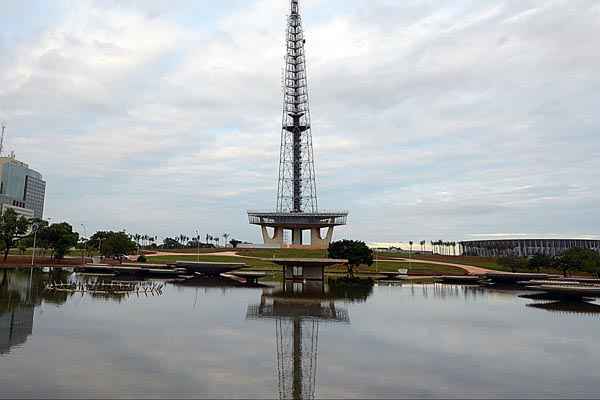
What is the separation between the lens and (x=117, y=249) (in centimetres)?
7650

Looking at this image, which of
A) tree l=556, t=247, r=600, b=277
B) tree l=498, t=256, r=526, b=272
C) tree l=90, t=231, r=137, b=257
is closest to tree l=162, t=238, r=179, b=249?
tree l=90, t=231, r=137, b=257

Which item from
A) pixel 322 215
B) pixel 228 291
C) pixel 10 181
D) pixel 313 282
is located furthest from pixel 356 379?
pixel 10 181

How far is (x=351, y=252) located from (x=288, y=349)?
149ft

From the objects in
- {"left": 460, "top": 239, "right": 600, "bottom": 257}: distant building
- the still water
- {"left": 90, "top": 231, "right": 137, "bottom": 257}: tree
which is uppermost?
{"left": 460, "top": 239, "right": 600, "bottom": 257}: distant building

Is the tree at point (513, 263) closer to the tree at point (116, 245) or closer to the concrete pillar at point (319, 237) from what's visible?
the concrete pillar at point (319, 237)

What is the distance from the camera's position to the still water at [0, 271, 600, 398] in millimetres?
13531

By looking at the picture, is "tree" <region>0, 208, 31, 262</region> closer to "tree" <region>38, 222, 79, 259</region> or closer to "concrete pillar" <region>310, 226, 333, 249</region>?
"tree" <region>38, 222, 79, 259</region>

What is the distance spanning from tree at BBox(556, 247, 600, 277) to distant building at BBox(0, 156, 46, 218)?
15974 cm

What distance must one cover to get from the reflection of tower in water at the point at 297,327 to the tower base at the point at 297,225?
69.0 m

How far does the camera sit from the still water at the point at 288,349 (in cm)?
1353

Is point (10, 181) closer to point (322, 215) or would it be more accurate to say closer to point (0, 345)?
point (322, 215)

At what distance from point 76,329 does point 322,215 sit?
89865 millimetres

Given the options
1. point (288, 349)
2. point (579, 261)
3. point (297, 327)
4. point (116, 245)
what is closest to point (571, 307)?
point (297, 327)

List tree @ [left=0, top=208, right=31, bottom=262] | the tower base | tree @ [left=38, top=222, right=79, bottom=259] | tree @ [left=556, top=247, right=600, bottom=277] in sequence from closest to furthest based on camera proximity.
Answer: tree @ [left=556, top=247, right=600, bottom=277], tree @ [left=0, top=208, right=31, bottom=262], tree @ [left=38, top=222, right=79, bottom=259], the tower base
